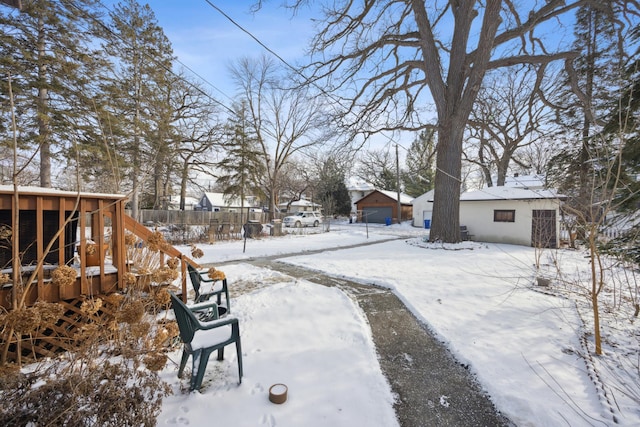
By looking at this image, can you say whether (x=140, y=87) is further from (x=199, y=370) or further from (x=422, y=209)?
(x=422, y=209)

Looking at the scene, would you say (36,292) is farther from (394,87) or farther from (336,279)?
(394,87)

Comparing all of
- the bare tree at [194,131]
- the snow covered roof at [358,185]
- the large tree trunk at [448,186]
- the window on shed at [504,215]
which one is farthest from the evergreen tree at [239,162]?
the snow covered roof at [358,185]

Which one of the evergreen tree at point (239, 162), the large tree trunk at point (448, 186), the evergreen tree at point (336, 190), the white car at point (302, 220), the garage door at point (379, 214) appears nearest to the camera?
the large tree trunk at point (448, 186)

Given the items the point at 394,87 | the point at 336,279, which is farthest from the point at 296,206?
the point at 336,279

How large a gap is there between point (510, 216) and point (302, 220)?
14346 millimetres

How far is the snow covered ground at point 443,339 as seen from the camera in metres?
2.00

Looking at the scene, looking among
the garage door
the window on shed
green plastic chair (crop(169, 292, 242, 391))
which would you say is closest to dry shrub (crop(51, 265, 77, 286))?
green plastic chair (crop(169, 292, 242, 391))

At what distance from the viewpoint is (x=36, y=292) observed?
264 centimetres

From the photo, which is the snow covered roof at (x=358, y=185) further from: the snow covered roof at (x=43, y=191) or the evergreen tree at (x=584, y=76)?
the snow covered roof at (x=43, y=191)

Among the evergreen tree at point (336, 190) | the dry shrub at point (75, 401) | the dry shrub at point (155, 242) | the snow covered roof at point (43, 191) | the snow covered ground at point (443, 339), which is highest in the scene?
the evergreen tree at point (336, 190)

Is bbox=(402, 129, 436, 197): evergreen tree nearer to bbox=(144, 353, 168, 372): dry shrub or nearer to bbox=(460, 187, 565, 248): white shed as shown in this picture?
bbox=(460, 187, 565, 248): white shed

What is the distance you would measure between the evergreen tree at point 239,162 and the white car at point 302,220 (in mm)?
3783

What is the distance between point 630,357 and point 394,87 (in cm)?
1123

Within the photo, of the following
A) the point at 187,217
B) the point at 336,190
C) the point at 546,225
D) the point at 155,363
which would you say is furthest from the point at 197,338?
the point at 336,190
